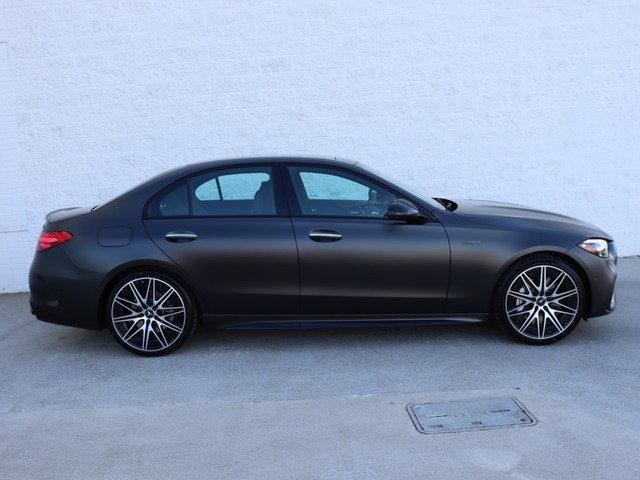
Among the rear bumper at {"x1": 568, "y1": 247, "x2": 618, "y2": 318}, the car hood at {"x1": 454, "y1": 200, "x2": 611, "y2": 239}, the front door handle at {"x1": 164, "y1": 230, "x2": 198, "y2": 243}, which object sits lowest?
the rear bumper at {"x1": 568, "y1": 247, "x2": 618, "y2": 318}

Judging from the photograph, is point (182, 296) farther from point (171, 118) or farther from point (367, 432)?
point (171, 118)

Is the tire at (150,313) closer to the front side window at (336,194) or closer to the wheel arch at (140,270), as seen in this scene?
the wheel arch at (140,270)

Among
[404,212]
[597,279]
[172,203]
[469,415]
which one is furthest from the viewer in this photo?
[172,203]

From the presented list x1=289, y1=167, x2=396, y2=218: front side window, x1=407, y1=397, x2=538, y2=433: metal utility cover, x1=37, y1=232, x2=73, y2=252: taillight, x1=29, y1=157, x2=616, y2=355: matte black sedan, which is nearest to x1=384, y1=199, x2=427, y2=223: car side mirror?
x1=29, y1=157, x2=616, y2=355: matte black sedan

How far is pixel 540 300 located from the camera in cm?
524

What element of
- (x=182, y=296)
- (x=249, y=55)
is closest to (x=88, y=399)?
(x=182, y=296)

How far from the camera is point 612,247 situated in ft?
17.9

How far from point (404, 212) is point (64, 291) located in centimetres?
270

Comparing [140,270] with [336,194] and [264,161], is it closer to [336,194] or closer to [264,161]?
[264,161]

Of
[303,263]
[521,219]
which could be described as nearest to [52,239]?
[303,263]

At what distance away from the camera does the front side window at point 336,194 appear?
5305 mm

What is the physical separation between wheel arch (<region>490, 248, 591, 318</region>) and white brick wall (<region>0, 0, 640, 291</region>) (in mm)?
2848

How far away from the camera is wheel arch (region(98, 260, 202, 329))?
5180 mm

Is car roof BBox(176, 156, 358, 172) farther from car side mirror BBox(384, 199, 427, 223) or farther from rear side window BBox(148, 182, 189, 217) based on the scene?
car side mirror BBox(384, 199, 427, 223)
